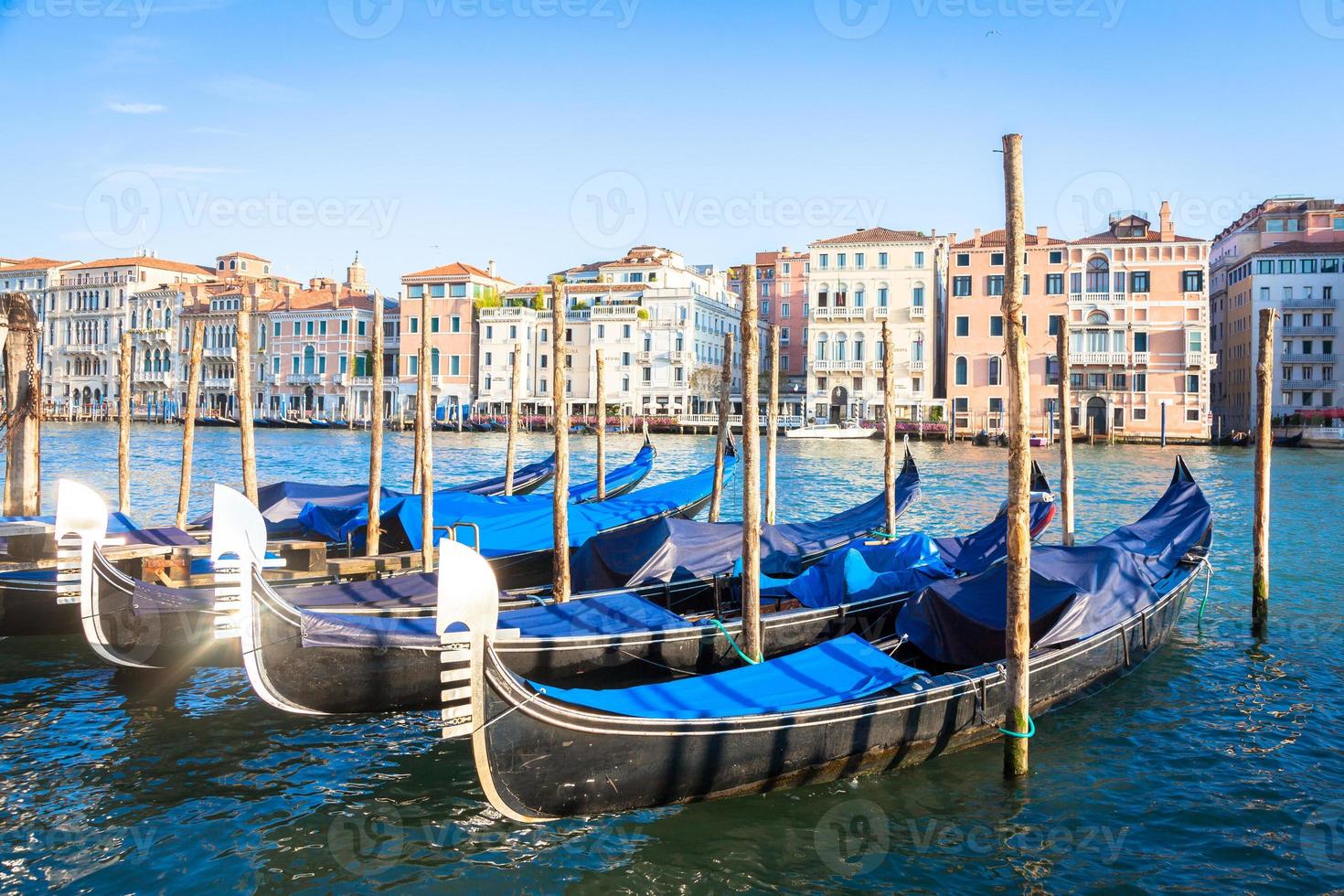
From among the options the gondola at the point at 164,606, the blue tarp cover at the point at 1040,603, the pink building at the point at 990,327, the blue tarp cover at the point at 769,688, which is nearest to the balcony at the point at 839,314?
the pink building at the point at 990,327

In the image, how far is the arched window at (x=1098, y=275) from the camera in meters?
41.2

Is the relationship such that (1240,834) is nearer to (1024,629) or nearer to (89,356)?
(1024,629)

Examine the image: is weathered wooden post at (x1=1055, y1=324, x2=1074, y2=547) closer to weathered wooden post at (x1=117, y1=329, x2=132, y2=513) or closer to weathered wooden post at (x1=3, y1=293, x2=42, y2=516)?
weathered wooden post at (x1=117, y1=329, x2=132, y2=513)

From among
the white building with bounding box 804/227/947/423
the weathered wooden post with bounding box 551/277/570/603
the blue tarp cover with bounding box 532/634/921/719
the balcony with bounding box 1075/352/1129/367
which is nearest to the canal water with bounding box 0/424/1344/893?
the blue tarp cover with bounding box 532/634/921/719

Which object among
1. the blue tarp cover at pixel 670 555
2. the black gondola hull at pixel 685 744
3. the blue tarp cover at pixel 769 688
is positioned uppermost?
the blue tarp cover at pixel 670 555

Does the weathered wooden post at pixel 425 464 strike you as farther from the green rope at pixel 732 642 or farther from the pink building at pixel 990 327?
the pink building at pixel 990 327

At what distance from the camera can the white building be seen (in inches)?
1779

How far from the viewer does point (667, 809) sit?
5.27 m

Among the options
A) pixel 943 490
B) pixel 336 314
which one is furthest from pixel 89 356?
pixel 943 490

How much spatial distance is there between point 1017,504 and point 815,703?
1636 mm

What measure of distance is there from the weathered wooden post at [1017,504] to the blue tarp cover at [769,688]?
2.02 feet

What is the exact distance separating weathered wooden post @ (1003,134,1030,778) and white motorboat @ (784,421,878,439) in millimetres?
38260

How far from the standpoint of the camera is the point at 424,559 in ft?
31.4

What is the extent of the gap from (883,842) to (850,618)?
2.96 m
